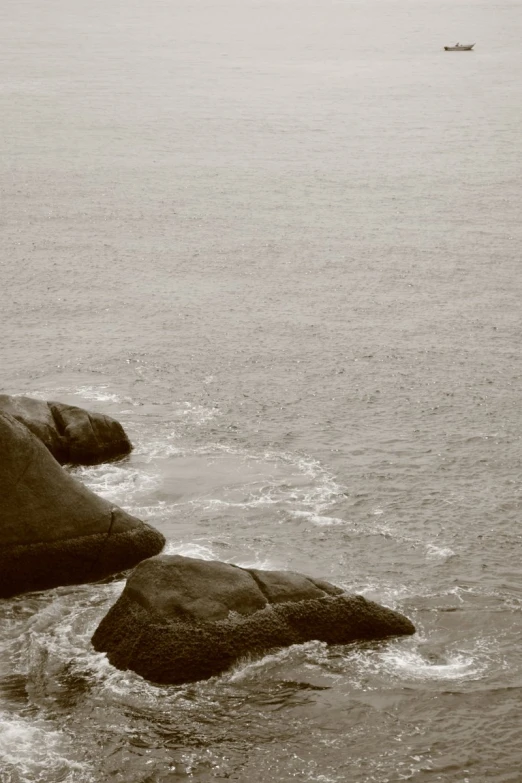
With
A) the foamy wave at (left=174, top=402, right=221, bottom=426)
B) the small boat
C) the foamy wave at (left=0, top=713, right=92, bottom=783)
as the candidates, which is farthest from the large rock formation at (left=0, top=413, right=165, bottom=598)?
the small boat

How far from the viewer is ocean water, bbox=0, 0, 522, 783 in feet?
76.9

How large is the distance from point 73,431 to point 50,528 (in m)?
7.13

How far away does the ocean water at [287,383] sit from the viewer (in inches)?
923

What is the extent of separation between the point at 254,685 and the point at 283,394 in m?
19.6

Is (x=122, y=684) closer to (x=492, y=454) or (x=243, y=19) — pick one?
(x=492, y=454)

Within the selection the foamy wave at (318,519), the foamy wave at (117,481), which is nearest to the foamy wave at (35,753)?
the foamy wave at (117,481)

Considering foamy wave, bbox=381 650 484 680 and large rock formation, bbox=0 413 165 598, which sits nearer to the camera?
foamy wave, bbox=381 650 484 680

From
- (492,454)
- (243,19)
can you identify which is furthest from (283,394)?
(243,19)

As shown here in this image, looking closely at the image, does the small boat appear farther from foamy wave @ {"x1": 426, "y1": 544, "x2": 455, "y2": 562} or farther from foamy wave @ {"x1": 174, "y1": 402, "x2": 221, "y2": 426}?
foamy wave @ {"x1": 426, "y1": 544, "x2": 455, "y2": 562}

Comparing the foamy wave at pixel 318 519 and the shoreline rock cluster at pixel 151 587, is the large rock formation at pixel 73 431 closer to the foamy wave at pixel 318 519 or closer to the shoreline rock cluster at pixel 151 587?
the shoreline rock cluster at pixel 151 587

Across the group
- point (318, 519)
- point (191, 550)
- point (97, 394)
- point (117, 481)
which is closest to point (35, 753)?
point (191, 550)

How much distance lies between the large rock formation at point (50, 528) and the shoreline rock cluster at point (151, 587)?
26mm

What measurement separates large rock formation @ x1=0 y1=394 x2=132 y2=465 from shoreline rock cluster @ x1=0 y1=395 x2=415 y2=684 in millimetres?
4958

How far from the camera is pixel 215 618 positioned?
24938 mm
